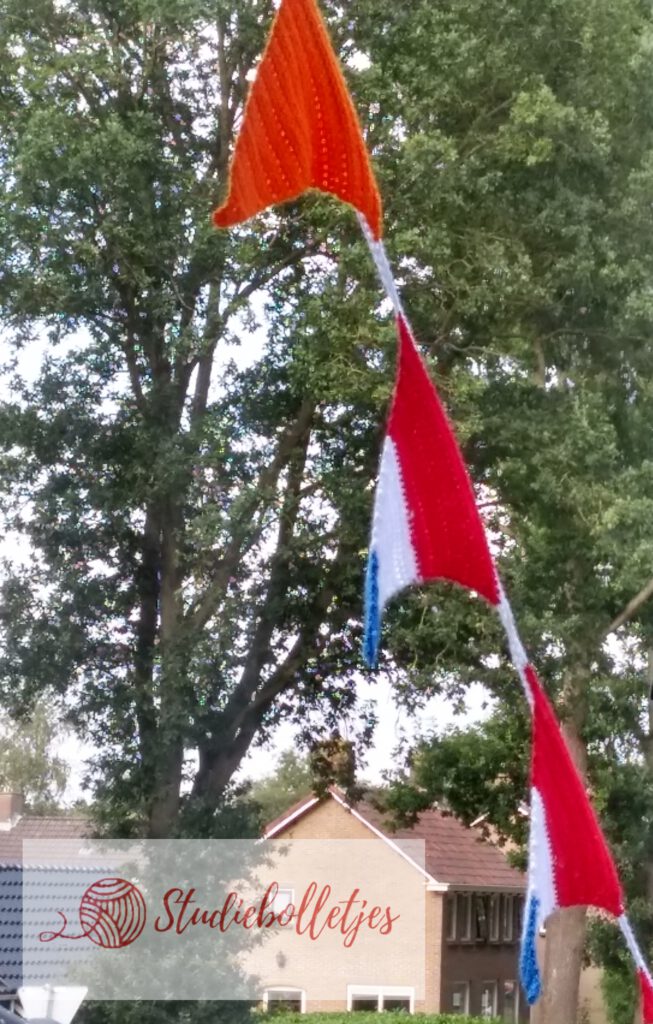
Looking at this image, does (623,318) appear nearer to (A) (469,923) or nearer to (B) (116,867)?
(B) (116,867)

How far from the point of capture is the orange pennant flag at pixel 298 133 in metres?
1.08

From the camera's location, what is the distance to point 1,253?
4.90 meters

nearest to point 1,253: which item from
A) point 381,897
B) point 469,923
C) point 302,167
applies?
point 381,897

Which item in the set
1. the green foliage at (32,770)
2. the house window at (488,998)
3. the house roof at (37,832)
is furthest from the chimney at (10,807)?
the house window at (488,998)

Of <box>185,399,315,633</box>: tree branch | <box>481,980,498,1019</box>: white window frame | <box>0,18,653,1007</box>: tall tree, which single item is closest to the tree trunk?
<box>0,18,653,1007</box>: tall tree

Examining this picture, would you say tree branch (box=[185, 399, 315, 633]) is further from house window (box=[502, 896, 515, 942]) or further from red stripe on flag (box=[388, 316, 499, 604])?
house window (box=[502, 896, 515, 942])

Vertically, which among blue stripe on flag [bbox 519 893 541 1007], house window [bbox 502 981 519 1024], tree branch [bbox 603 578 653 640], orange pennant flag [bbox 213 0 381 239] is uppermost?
tree branch [bbox 603 578 653 640]

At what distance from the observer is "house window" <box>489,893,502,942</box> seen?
8.82 meters

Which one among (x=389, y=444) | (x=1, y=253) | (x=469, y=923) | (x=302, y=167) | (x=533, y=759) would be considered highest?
(x=1, y=253)

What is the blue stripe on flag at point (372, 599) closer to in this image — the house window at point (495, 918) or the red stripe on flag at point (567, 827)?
the red stripe on flag at point (567, 827)

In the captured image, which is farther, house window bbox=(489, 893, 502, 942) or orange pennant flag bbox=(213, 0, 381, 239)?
house window bbox=(489, 893, 502, 942)

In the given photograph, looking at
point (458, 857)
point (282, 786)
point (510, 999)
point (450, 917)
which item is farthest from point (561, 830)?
point (510, 999)

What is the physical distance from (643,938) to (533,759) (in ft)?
18.2

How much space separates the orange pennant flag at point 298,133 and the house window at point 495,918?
26.7 ft
